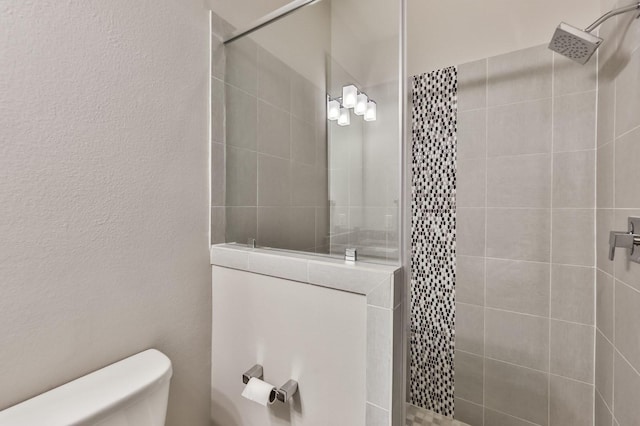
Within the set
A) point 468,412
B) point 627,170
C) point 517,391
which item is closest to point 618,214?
point 627,170

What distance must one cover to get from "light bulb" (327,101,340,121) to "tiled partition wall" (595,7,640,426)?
3.32 ft

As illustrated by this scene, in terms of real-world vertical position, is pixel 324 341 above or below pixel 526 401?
above

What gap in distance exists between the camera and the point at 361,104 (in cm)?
100

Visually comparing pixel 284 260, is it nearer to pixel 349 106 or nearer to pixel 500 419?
pixel 349 106

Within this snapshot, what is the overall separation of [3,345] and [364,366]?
0.86 metres

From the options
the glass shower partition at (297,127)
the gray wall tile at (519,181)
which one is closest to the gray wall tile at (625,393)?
the gray wall tile at (519,181)

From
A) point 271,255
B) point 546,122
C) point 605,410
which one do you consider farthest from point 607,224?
point 271,255

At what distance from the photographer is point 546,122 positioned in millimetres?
1353

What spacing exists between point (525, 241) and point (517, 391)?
31.2 inches

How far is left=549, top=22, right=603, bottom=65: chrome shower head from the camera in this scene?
1.02 meters

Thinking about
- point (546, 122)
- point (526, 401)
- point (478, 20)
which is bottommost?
point (526, 401)

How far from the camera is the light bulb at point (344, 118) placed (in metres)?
1.06

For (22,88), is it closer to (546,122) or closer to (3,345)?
→ (3,345)

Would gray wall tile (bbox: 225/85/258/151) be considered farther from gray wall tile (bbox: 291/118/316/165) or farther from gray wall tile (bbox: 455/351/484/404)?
gray wall tile (bbox: 455/351/484/404)
